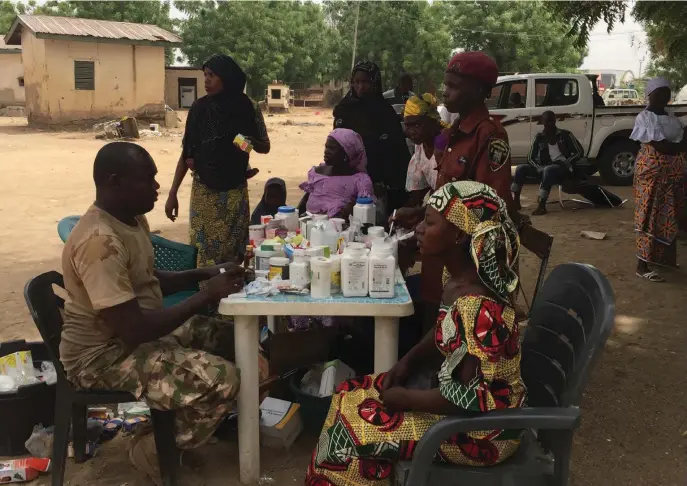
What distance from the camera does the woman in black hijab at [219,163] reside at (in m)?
4.55

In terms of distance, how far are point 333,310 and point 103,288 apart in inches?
34.9

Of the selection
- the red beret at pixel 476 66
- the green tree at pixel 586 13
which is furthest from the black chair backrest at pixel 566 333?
the green tree at pixel 586 13

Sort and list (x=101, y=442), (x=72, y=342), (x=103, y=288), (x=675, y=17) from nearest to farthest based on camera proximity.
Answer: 1. (x=103, y=288)
2. (x=72, y=342)
3. (x=101, y=442)
4. (x=675, y=17)

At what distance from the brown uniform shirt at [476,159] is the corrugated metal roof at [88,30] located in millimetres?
20563

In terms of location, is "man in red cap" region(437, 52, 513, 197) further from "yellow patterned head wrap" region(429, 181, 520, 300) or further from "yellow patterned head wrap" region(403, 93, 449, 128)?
"yellow patterned head wrap" region(403, 93, 449, 128)

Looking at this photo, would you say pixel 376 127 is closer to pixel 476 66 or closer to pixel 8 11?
pixel 476 66

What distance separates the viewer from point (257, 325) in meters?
2.78

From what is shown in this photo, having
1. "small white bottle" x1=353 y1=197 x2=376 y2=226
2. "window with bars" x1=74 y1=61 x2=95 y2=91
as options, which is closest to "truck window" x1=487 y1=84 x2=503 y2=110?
"small white bottle" x1=353 y1=197 x2=376 y2=226

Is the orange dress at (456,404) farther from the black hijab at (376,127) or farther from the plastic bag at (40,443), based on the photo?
the black hijab at (376,127)

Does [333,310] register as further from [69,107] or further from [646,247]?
[69,107]

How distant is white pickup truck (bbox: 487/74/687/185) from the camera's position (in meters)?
11.3

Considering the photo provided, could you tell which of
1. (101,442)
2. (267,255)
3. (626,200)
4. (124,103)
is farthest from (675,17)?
(124,103)

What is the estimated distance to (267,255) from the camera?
3010mm

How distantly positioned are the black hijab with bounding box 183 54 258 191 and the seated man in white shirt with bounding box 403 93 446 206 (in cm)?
120
